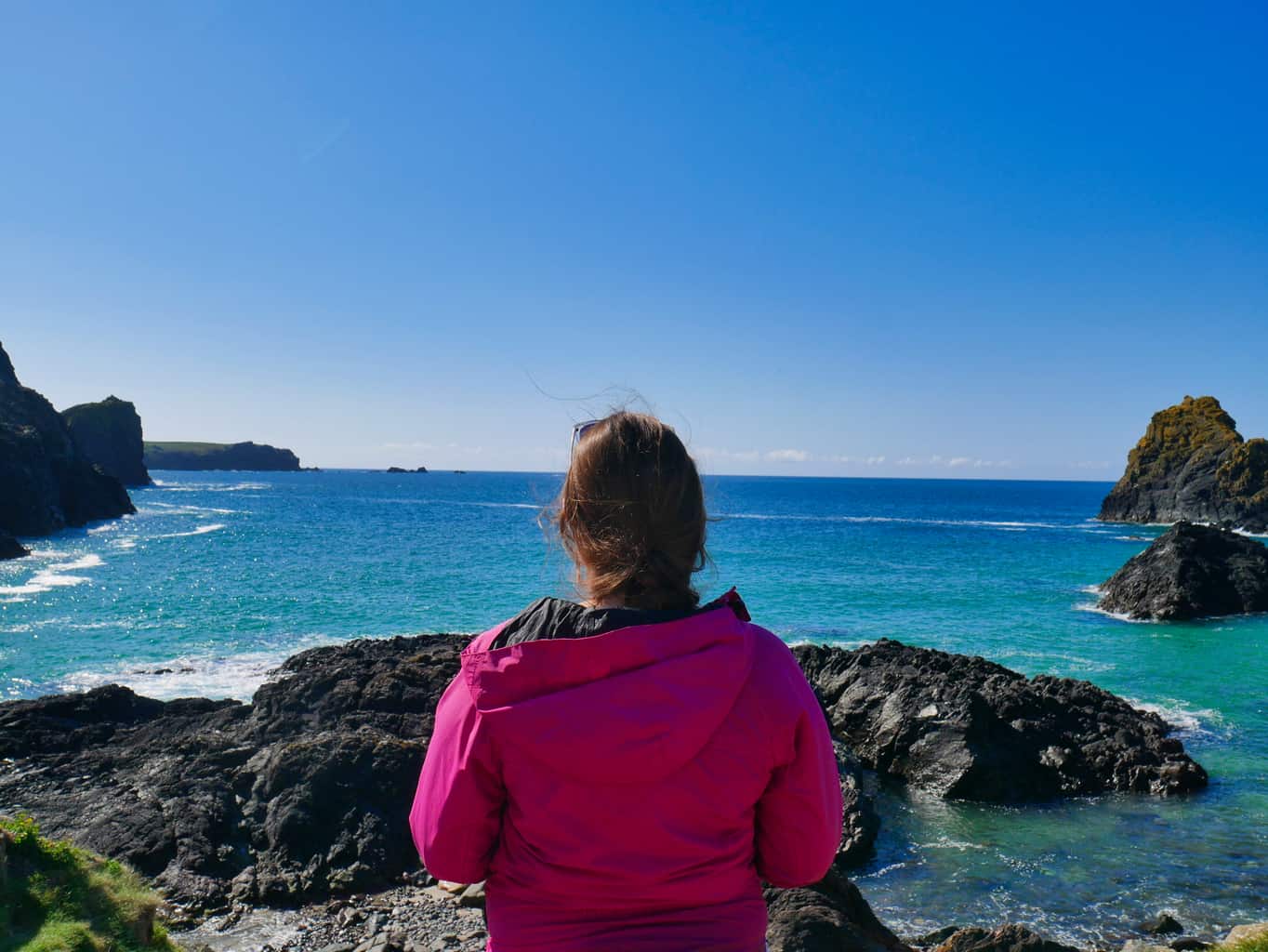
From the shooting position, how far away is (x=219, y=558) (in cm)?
5162

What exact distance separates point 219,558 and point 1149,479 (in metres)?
96.2

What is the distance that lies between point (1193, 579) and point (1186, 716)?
59.1 ft

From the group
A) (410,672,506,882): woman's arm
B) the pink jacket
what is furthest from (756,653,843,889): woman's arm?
(410,672,506,882): woman's arm

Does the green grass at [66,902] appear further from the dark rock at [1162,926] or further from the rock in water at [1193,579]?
the rock in water at [1193,579]

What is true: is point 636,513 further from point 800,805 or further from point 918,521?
point 918,521

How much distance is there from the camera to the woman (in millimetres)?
2176

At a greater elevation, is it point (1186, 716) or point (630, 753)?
point (630, 753)

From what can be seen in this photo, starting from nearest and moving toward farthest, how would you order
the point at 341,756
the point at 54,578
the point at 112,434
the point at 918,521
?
the point at 341,756 → the point at 54,578 → the point at 918,521 → the point at 112,434

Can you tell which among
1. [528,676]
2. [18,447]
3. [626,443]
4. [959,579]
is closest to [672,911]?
[528,676]

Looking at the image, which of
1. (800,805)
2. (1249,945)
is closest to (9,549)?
(1249,945)

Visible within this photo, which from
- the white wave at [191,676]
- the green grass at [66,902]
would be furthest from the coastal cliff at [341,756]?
the green grass at [66,902]

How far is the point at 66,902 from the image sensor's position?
281 inches

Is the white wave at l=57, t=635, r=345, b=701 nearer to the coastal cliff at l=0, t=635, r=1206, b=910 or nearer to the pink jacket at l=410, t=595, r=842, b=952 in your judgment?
the coastal cliff at l=0, t=635, r=1206, b=910

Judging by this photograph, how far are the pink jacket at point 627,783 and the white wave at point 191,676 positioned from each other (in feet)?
71.7
